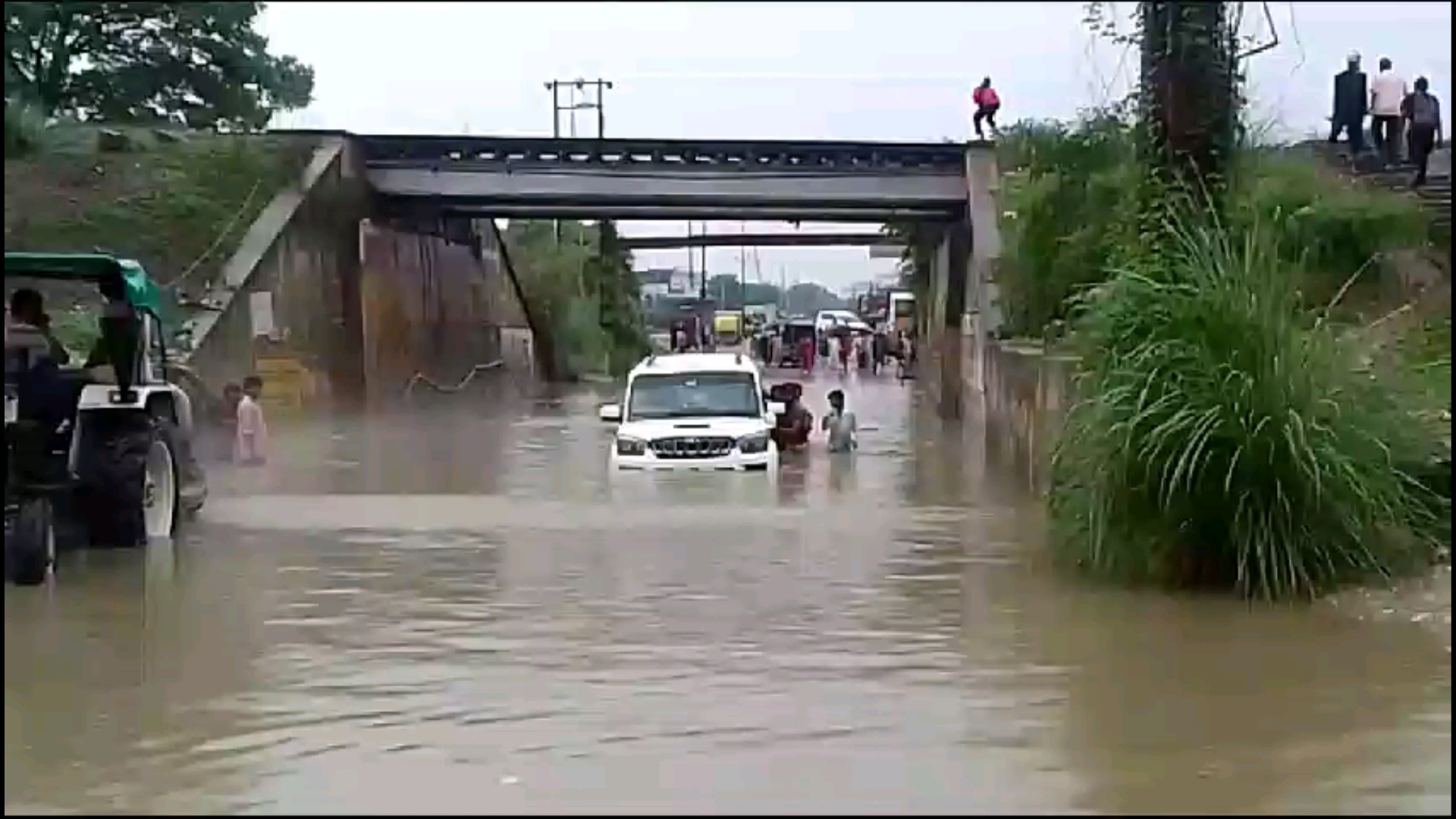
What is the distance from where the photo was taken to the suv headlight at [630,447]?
73.2 ft

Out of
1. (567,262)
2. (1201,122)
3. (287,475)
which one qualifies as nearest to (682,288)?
(567,262)

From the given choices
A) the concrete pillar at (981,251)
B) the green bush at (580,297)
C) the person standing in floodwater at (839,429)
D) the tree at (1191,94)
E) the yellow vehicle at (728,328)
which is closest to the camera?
the tree at (1191,94)

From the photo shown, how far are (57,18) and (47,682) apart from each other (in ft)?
97.1

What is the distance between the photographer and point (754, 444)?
2217 centimetres

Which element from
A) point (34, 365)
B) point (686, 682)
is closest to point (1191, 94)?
point (686, 682)

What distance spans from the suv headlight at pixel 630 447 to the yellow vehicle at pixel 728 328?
6916 centimetres

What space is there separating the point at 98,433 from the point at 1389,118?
15342mm

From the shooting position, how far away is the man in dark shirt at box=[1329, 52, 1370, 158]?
2495cm

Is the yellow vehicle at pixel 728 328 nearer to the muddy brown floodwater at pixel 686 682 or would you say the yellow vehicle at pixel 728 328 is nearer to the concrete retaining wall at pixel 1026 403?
the concrete retaining wall at pixel 1026 403

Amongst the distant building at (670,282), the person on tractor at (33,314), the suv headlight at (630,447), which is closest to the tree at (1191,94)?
the person on tractor at (33,314)

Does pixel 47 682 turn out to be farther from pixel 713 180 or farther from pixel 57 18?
pixel 713 180

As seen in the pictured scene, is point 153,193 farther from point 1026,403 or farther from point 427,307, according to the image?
point 1026,403

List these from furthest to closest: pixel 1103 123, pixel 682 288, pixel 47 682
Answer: pixel 682 288, pixel 1103 123, pixel 47 682

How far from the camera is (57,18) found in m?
37.0
